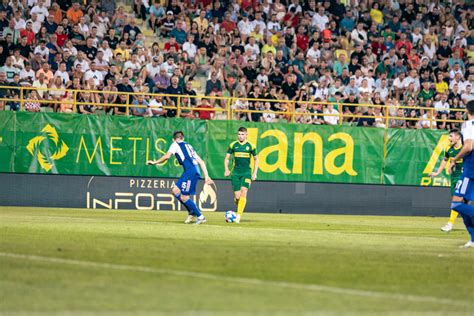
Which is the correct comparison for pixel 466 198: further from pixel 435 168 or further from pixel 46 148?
pixel 435 168

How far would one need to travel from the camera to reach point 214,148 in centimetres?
3288

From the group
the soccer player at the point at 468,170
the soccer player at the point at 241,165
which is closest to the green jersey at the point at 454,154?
the soccer player at the point at 241,165

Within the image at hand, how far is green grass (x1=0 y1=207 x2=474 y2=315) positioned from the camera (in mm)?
9273

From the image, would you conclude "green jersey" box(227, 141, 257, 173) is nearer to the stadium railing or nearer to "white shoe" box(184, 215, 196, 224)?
"white shoe" box(184, 215, 196, 224)

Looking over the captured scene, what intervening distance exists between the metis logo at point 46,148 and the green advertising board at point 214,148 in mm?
30

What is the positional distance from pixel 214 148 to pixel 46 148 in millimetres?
5167

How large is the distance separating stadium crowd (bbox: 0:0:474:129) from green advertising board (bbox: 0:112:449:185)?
0.57 meters

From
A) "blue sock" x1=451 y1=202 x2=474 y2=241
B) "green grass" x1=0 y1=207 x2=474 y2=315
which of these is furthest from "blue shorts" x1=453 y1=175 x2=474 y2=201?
"green grass" x1=0 y1=207 x2=474 y2=315

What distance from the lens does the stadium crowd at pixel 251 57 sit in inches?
1220

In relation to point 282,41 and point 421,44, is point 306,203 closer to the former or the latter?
point 282,41

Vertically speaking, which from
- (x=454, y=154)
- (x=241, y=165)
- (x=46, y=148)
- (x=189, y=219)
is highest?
(x=454, y=154)

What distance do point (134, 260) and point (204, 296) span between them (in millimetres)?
3265

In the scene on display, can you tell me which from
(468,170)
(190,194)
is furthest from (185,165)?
(468,170)

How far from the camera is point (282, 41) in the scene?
35062 millimetres
